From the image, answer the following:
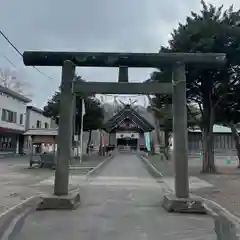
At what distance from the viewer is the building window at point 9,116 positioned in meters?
47.0

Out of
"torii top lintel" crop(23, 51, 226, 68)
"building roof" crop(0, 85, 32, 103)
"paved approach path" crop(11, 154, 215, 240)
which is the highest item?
"building roof" crop(0, 85, 32, 103)

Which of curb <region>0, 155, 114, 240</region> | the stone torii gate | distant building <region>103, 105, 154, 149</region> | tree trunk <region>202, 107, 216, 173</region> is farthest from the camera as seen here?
distant building <region>103, 105, 154, 149</region>

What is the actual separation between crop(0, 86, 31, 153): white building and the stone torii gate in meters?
35.9

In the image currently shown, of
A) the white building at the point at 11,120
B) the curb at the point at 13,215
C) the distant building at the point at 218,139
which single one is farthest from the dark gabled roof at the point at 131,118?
the curb at the point at 13,215

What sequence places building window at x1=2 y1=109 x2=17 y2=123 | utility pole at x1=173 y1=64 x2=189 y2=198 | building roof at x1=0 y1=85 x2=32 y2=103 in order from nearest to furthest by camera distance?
utility pole at x1=173 y1=64 x2=189 y2=198 < building roof at x1=0 y1=85 x2=32 y2=103 < building window at x1=2 y1=109 x2=17 y2=123

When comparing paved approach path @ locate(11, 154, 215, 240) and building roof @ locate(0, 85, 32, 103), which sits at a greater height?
building roof @ locate(0, 85, 32, 103)

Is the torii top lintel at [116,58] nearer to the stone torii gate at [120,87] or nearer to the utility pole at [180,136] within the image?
the stone torii gate at [120,87]

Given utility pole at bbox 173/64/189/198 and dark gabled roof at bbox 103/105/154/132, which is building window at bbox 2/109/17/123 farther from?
utility pole at bbox 173/64/189/198

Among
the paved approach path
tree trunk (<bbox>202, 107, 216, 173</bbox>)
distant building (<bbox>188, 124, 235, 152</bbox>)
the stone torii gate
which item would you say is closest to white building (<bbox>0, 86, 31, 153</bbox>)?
distant building (<bbox>188, 124, 235, 152</bbox>)

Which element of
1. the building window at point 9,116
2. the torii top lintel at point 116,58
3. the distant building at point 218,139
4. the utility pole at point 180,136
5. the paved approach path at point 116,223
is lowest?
the paved approach path at point 116,223

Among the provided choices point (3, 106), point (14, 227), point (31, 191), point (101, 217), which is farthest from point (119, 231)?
point (3, 106)

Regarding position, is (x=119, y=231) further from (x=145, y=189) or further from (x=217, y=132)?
(x=217, y=132)

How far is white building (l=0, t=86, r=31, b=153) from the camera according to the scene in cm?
4644

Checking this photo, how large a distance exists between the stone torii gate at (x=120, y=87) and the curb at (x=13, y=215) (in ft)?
2.89
